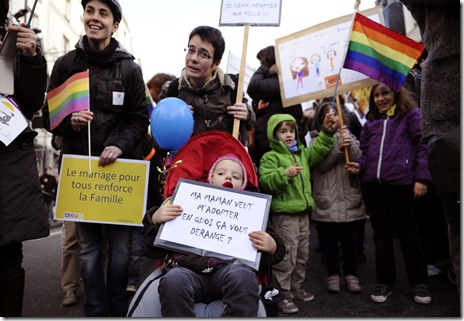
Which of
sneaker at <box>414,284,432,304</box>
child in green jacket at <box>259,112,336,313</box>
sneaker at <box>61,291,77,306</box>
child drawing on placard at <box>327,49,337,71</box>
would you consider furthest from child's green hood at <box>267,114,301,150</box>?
sneaker at <box>61,291,77,306</box>

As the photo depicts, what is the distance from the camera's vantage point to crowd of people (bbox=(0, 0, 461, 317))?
1664 millimetres

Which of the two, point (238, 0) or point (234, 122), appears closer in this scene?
point (234, 122)

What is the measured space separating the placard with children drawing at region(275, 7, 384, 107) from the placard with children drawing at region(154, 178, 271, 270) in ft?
5.30

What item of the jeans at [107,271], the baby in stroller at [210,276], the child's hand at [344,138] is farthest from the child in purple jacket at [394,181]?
the jeans at [107,271]

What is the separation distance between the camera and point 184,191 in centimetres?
197

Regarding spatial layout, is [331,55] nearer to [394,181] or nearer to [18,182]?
[394,181]

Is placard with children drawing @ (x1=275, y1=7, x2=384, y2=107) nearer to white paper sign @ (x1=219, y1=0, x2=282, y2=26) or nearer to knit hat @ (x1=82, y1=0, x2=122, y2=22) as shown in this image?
white paper sign @ (x1=219, y1=0, x2=282, y2=26)

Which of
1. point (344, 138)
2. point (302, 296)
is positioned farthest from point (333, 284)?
point (344, 138)

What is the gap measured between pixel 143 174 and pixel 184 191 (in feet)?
2.07

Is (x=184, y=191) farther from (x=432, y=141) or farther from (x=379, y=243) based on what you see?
(x=379, y=243)

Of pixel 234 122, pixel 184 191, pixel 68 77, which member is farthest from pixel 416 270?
pixel 68 77

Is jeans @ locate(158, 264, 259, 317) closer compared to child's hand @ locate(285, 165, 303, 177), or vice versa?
jeans @ locate(158, 264, 259, 317)

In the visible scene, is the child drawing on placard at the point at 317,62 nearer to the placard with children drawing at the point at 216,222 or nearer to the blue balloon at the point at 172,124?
the blue balloon at the point at 172,124

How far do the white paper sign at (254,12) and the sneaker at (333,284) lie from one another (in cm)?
189
